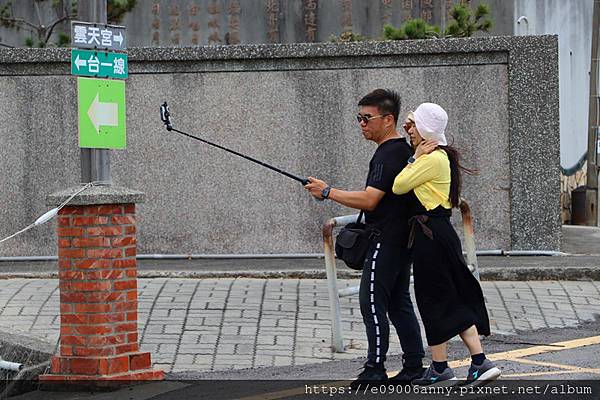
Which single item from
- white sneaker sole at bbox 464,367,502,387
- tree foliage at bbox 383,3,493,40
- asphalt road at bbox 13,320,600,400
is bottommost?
asphalt road at bbox 13,320,600,400

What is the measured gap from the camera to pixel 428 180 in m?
6.65

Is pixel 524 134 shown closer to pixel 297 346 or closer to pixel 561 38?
pixel 297 346

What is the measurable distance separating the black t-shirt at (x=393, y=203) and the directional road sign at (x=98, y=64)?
6.10ft

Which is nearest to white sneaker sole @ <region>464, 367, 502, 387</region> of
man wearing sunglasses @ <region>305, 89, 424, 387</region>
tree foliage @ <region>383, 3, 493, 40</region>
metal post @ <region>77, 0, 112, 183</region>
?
man wearing sunglasses @ <region>305, 89, 424, 387</region>

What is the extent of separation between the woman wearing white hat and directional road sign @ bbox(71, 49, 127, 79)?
2031 millimetres

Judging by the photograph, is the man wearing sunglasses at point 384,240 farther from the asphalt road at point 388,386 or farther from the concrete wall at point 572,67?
the concrete wall at point 572,67

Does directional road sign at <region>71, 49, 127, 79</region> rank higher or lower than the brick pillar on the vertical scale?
higher

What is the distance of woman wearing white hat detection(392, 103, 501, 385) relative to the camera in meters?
6.66

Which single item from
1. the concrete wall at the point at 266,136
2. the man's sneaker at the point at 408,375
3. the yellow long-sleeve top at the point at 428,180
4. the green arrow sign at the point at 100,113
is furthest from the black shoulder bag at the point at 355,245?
the concrete wall at the point at 266,136

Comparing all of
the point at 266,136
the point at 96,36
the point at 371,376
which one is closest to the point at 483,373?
the point at 371,376

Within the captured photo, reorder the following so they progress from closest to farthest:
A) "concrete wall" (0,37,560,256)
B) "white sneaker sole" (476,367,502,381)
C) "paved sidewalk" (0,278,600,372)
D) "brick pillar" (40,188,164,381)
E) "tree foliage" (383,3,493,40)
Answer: "white sneaker sole" (476,367,502,381) → "brick pillar" (40,188,164,381) → "paved sidewalk" (0,278,600,372) → "concrete wall" (0,37,560,256) → "tree foliage" (383,3,493,40)

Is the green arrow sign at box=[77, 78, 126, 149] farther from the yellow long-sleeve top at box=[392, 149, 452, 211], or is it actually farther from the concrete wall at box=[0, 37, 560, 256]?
the concrete wall at box=[0, 37, 560, 256]

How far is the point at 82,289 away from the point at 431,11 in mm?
12701

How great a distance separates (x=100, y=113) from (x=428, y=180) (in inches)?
86.5
